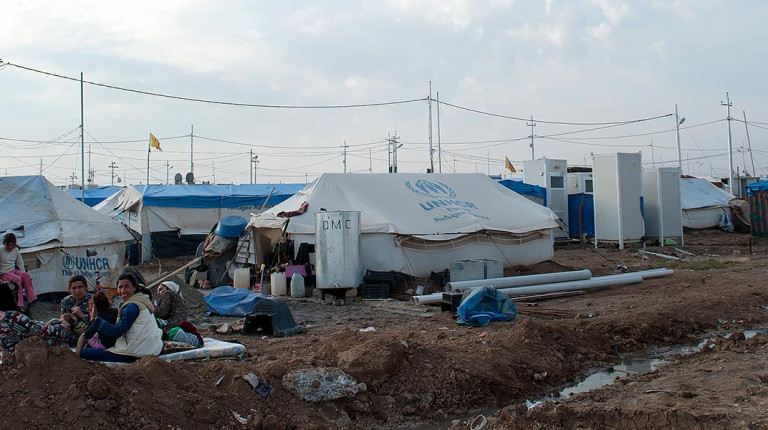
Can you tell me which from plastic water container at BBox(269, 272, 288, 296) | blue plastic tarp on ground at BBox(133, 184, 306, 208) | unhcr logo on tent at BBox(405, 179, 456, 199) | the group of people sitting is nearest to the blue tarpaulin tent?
blue plastic tarp on ground at BBox(133, 184, 306, 208)

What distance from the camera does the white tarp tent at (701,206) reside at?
101 ft

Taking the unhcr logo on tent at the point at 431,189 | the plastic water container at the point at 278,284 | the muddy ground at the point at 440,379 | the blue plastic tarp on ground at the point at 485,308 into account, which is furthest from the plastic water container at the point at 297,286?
the blue plastic tarp on ground at the point at 485,308

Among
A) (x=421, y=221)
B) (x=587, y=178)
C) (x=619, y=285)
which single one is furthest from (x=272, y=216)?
(x=587, y=178)

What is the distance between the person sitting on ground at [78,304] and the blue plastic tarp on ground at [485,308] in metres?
5.42

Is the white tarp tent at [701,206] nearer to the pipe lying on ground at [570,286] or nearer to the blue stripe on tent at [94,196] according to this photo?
the pipe lying on ground at [570,286]

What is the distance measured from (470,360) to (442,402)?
2.81 ft

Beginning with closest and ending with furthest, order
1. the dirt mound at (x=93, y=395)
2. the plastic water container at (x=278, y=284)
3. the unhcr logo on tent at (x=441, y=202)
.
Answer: the dirt mound at (x=93, y=395), the plastic water container at (x=278, y=284), the unhcr logo on tent at (x=441, y=202)

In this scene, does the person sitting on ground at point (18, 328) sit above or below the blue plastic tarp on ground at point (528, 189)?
below

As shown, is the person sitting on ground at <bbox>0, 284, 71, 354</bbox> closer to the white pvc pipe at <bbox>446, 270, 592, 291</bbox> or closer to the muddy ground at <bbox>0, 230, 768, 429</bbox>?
the muddy ground at <bbox>0, 230, 768, 429</bbox>

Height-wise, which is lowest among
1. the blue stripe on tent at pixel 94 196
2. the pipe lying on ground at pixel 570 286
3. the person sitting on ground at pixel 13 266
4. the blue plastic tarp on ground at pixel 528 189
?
the pipe lying on ground at pixel 570 286

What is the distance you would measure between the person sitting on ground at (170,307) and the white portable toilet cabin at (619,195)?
18.0m

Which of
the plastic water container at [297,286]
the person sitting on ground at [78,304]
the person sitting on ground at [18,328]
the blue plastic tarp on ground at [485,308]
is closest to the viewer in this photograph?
the person sitting on ground at [18,328]

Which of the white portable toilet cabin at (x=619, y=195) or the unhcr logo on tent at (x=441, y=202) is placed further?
the white portable toilet cabin at (x=619, y=195)

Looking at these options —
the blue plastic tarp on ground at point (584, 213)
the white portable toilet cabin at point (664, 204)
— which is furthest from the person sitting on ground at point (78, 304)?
the blue plastic tarp on ground at point (584, 213)
